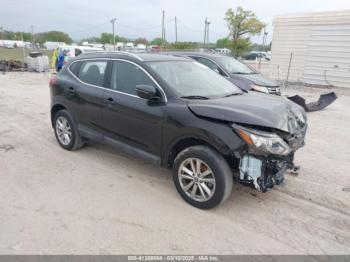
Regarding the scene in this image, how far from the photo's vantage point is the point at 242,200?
12.1 ft

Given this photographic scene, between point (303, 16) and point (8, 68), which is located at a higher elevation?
point (303, 16)

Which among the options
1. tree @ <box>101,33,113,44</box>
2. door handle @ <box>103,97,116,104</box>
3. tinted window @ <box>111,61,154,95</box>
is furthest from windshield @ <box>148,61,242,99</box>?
tree @ <box>101,33,113,44</box>

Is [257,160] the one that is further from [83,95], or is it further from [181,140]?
[83,95]

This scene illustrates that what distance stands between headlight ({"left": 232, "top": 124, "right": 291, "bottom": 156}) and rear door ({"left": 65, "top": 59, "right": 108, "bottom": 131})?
2.20 meters

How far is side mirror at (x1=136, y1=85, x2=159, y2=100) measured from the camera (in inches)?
141

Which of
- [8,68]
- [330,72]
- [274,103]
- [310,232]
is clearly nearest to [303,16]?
[330,72]

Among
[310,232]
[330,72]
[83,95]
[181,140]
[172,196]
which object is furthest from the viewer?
[330,72]

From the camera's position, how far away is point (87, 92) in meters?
4.59

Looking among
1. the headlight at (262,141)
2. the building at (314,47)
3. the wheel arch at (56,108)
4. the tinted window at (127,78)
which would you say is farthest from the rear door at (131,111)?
the building at (314,47)

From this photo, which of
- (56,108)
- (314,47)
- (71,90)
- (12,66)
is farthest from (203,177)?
(12,66)

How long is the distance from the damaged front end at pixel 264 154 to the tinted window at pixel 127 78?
1.46 meters

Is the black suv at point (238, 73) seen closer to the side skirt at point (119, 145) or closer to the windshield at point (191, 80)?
the windshield at point (191, 80)

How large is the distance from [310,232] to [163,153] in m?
1.81

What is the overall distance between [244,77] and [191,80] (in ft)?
15.6
